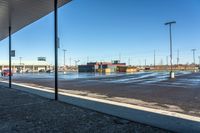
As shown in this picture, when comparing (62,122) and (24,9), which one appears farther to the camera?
(24,9)

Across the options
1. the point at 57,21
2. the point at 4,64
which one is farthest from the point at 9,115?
the point at 4,64

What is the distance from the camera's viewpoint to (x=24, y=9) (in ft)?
40.1

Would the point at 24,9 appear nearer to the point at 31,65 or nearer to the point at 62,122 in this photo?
the point at 62,122

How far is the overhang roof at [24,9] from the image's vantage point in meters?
11.0

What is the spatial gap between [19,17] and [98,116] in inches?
369

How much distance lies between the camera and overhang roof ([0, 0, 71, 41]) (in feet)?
36.1

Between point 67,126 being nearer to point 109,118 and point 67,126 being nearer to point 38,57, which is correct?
point 109,118

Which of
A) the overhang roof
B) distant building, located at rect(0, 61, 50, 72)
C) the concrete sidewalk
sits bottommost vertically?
the concrete sidewalk

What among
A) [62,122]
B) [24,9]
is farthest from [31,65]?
[62,122]

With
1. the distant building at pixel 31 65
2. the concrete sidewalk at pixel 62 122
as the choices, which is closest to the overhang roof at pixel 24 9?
the concrete sidewalk at pixel 62 122

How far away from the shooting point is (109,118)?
7410 millimetres

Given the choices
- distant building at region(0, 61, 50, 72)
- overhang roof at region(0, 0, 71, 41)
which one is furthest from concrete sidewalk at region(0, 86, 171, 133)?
distant building at region(0, 61, 50, 72)

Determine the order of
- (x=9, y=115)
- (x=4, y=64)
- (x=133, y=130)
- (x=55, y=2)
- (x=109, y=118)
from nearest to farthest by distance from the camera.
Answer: (x=133, y=130) → (x=109, y=118) → (x=9, y=115) → (x=55, y=2) → (x=4, y=64)

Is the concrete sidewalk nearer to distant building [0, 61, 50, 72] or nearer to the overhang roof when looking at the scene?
the overhang roof
